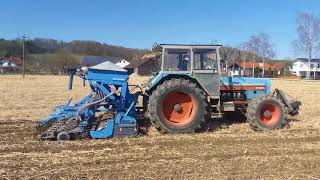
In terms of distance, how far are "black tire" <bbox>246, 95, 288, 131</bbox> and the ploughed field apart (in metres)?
0.27

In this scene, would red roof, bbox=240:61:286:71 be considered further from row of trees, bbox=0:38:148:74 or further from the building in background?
the building in background

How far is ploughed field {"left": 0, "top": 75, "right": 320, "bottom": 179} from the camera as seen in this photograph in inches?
270


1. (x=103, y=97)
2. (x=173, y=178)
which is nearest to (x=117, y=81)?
(x=103, y=97)

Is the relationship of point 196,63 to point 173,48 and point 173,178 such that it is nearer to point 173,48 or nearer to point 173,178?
point 173,48

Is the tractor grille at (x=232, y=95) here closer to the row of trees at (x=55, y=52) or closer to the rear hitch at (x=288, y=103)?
the rear hitch at (x=288, y=103)

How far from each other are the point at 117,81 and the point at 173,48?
5.46 feet

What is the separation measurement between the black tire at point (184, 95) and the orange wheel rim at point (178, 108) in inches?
1.5

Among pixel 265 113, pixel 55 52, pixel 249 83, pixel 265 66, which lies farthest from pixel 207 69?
pixel 55 52

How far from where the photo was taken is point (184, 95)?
10.7m

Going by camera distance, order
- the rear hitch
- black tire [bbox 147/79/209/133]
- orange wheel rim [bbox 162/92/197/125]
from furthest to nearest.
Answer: the rear hitch → orange wheel rim [bbox 162/92/197/125] → black tire [bbox 147/79/209/133]

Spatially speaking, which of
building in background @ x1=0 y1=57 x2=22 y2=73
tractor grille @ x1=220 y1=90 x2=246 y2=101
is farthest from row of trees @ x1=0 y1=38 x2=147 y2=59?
tractor grille @ x1=220 y1=90 x2=246 y2=101

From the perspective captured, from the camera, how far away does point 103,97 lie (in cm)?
1055

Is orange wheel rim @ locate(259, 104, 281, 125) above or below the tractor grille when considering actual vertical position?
below

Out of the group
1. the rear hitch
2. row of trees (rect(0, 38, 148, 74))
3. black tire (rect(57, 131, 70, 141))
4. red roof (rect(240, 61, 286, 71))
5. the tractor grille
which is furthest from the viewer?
row of trees (rect(0, 38, 148, 74))
